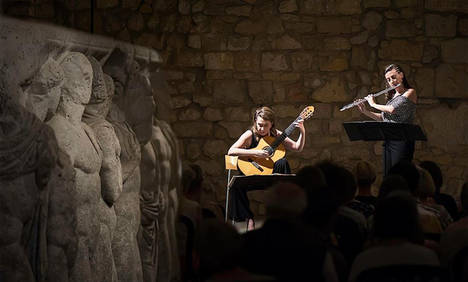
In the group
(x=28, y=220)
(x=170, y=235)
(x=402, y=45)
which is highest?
(x=402, y=45)

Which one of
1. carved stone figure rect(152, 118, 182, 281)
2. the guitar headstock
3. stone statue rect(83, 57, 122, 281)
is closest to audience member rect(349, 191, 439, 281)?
stone statue rect(83, 57, 122, 281)

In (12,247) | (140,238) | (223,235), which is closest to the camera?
(223,235)

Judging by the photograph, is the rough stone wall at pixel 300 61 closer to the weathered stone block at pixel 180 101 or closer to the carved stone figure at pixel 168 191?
the weathered stone block at pixel 180 101

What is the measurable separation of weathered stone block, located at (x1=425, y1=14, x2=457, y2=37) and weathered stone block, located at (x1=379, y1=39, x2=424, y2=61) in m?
0.20

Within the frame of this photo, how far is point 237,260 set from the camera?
3693 mm

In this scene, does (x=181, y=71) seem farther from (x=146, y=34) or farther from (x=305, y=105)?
(x=305, y=105)

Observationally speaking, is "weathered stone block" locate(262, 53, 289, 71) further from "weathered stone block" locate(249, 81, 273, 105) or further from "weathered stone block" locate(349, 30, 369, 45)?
"weathered stone block" locate(349, 30, 369, 45)

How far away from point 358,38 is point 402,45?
52cm

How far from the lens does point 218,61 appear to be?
467 inches

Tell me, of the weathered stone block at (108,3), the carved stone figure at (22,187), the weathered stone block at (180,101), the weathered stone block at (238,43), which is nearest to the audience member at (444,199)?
the carved stone figure at (22,187)

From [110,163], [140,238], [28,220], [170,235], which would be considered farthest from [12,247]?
[170,235]

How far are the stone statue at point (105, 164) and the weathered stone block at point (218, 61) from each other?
5.83 metres

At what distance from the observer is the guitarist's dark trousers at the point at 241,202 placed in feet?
32.8

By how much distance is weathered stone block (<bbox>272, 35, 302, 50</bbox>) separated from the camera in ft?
38.7
